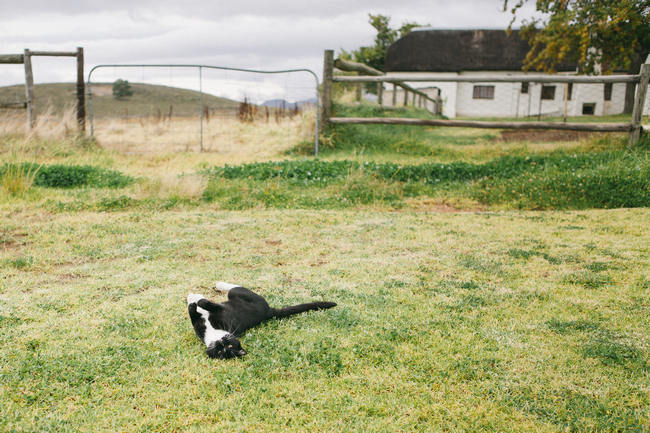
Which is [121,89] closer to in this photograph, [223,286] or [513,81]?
[513,81]

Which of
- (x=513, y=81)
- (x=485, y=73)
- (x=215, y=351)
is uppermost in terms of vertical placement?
(x=485, y=73)

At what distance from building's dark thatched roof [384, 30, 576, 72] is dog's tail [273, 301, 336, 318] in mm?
33300

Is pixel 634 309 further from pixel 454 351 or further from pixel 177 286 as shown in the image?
pixel 177 286

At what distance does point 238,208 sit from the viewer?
6.93 m

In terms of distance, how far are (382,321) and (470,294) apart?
0.89 meters

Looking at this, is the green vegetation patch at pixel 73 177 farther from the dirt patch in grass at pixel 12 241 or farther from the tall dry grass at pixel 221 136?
the tall dry grass at pixel 221 136

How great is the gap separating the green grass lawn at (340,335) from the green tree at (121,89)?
7.67 meters

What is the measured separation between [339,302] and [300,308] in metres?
0.36

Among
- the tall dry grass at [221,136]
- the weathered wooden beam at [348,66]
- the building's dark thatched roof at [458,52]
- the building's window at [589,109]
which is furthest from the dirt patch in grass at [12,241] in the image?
the building's window at [589,109]

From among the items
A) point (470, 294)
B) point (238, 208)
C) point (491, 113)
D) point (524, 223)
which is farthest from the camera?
point (491, 113)

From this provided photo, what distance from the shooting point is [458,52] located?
112 ft

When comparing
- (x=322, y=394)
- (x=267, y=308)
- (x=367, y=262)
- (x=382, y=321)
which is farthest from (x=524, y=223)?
(x=322, y=394)

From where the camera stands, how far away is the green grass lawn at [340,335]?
2312mm

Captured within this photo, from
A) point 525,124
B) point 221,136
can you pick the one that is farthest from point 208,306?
point 221,136
